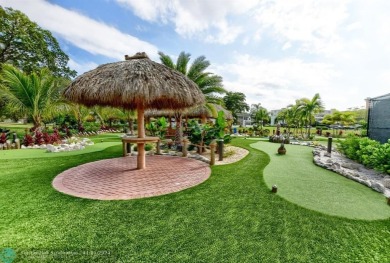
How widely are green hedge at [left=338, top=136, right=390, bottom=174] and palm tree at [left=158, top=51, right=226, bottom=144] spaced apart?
7.34 metres

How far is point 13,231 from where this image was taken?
9.65 feet

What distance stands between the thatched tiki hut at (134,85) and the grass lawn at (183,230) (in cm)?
259

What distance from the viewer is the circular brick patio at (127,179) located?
447 cm

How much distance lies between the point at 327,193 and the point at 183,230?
385 centimetres

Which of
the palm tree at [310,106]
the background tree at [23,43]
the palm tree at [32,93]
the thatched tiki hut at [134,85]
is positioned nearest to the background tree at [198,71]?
the thatched tiki hut at [134,85]

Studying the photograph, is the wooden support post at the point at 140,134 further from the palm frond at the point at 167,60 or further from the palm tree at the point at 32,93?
the palm tree at the point at 32,93

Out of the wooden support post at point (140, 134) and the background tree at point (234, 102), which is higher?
the background tree at point (234, 102)

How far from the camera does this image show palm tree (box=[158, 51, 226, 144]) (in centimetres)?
1166

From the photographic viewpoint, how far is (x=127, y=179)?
213 inches

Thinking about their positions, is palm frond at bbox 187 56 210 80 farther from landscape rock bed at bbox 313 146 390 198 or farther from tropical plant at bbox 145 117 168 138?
A: landscape rock bed at bbox 313 146 390 198

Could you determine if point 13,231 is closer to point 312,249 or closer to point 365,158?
point 312,249

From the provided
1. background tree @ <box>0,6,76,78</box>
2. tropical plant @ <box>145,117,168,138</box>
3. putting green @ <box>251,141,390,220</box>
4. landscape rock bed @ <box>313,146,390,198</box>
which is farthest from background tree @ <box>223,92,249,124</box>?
putting green @ <box>251,141,390,220</box>

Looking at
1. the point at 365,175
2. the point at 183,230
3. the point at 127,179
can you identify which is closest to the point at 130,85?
the point at 127,179

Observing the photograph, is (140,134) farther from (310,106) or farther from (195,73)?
(310,106)
